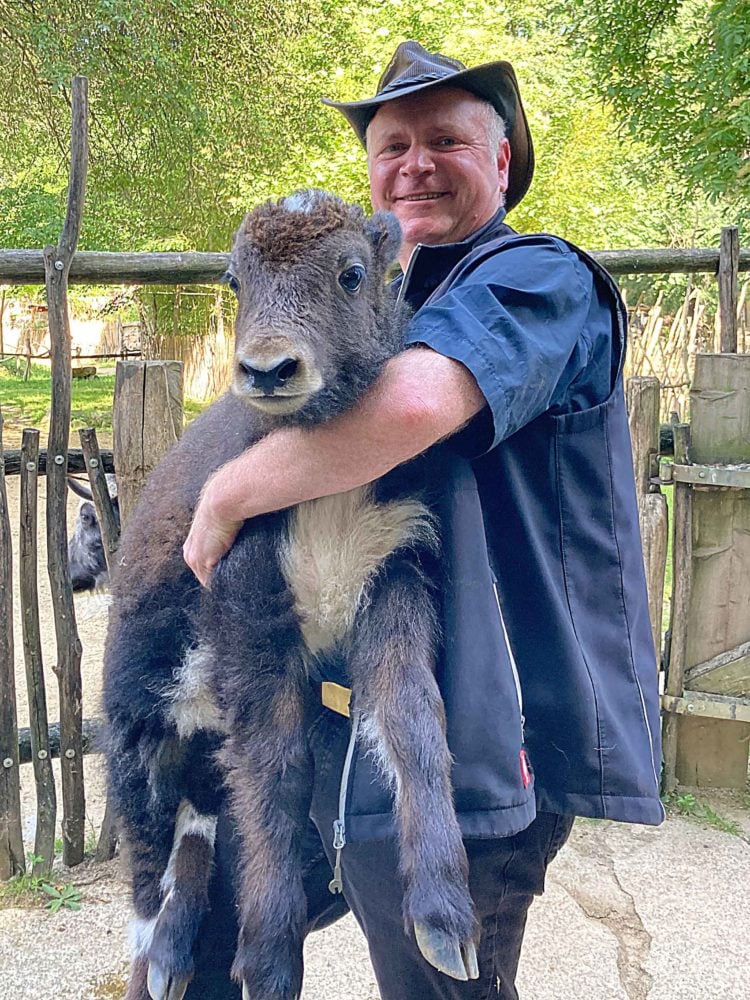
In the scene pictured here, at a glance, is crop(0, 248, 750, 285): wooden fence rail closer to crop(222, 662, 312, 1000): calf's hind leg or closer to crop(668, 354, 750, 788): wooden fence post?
crop(668, 354, 750, 788): wooden fence post

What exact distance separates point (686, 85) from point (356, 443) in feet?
27.9

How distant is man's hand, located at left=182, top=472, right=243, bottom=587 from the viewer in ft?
5.80

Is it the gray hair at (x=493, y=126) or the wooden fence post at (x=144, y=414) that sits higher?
the gray hair at (x=493, y=126)

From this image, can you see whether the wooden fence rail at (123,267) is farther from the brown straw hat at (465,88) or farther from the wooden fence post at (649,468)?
the brown straw hat at (465,88)

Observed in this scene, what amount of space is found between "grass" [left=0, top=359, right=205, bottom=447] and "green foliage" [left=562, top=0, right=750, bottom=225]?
5554 millimetres

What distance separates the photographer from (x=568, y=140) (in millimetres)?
13312

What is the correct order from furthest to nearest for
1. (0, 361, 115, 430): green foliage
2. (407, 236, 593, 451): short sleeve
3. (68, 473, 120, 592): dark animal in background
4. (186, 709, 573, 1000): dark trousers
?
1. (0, 361, 115, 430): green foliage
2. (68, 473, 120, 592): dark animal in background
3. (186, 709, 573, 1000): dark trousers
4. (407, 236, 593, 451): short sleeve

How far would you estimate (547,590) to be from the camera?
1.74m

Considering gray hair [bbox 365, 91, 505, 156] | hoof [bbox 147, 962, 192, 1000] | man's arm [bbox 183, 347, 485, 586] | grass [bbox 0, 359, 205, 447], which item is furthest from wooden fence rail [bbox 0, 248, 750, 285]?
grass [bbox 0, 359, 205, 447]

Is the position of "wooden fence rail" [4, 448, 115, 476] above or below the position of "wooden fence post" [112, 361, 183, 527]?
below

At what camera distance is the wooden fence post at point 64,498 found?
10.3 feet

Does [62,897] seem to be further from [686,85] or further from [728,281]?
[686,85]

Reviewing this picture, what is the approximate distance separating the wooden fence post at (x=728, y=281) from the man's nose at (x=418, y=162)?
2397 millimetres

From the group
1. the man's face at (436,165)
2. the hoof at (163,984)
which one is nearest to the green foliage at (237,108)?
the man's face at (436,165)
